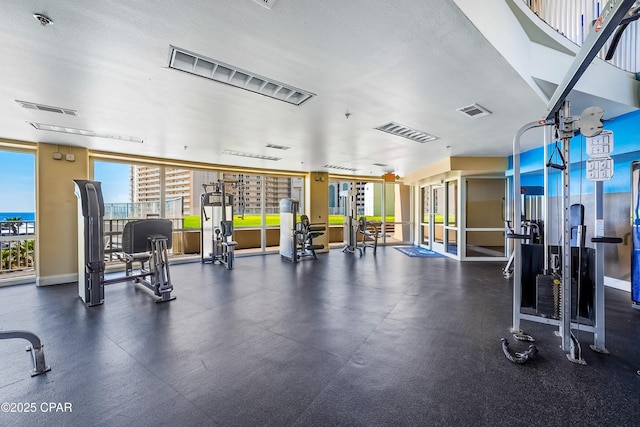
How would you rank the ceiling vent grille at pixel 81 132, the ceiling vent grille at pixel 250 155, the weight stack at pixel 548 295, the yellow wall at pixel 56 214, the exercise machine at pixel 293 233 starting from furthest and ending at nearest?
the exercise machine at pixel 293 233, the ceiling vent grille at pixel 250 155, the yellow wall at pixel 56 214, the ceiling vent grille at pixel 81 132, the weight stack at pixel 548 295

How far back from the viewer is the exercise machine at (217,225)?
6734mm

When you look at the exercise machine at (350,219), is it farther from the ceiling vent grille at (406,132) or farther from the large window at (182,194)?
the ceiling vent grille at (406,132)

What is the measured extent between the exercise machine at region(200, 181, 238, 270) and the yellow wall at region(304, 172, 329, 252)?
2905mm

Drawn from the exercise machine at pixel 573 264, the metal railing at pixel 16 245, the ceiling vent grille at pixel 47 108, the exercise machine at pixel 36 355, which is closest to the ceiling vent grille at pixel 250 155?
the ceiling vent grille at pixel 47 108

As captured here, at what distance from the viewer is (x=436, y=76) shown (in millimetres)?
2664

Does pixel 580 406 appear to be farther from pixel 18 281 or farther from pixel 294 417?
pixel 18 281

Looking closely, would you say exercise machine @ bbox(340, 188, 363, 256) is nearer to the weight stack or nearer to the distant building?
the distant building

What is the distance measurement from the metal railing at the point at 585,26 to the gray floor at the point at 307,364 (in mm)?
3436

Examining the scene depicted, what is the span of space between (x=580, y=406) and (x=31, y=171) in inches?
329

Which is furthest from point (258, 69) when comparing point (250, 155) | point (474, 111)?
point (250, 155)

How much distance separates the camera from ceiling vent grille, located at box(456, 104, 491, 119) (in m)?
3.51

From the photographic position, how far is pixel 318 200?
31.3ft

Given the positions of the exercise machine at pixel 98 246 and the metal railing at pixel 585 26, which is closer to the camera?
the metal railing at pixel 585 26

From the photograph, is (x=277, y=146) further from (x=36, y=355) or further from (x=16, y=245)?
(x=16, y=245)
